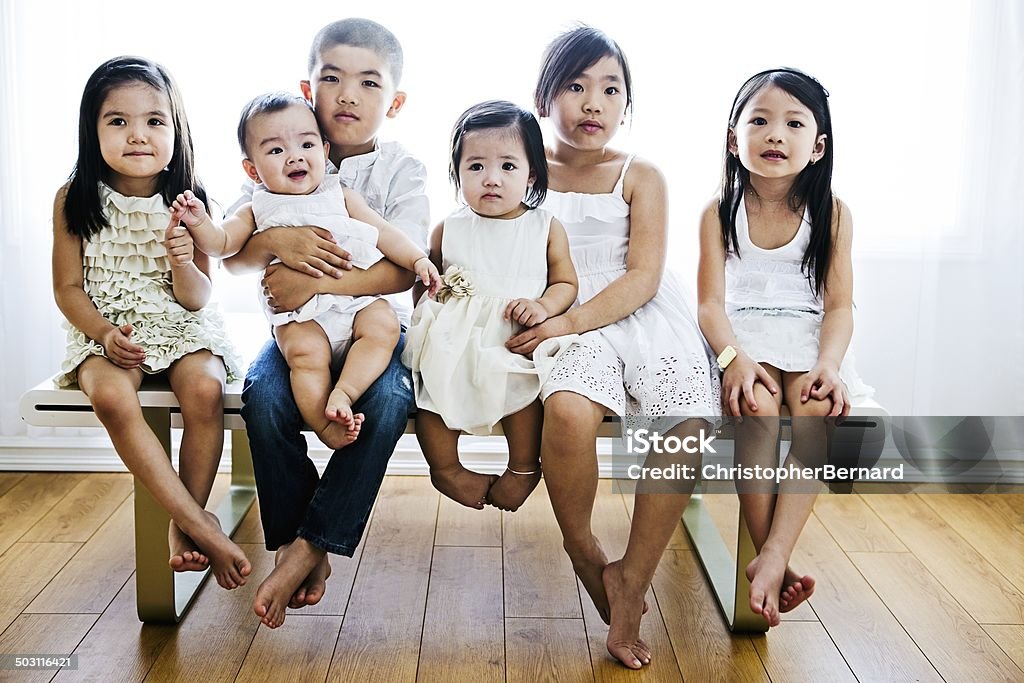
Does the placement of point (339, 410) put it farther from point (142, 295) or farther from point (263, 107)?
point (263, 107)

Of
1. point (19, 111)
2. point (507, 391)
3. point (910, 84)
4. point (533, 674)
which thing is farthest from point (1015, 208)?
point (19, 111)

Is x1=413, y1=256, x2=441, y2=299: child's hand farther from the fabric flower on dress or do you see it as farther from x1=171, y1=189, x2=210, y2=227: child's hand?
x1=171, y1=189, x2=210, y2=227: child's hand

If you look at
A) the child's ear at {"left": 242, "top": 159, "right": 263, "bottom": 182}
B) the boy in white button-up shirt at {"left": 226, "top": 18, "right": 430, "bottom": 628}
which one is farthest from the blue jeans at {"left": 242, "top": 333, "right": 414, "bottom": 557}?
the child's ear at {"left": 242, "top": 159, "right": 263, "bottom": 182}

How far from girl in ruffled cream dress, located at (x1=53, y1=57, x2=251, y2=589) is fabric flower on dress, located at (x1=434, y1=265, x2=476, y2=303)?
38 cm

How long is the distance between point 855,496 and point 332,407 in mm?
1406

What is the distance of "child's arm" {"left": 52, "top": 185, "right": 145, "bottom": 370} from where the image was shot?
1.65m

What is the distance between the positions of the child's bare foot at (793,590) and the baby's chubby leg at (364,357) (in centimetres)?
70

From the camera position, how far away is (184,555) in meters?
1.58

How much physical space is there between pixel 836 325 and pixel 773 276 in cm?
15

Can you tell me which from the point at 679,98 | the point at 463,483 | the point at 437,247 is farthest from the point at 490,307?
the point at 679,98

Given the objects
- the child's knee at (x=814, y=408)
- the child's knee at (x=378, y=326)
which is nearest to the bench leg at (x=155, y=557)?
the child's knee at (x=378, y=326)

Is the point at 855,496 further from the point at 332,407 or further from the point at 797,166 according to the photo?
the point at 332,407

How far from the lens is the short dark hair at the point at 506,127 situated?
1715mm

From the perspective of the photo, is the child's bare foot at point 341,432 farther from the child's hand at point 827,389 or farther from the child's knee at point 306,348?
the child's hand at point 827,389
